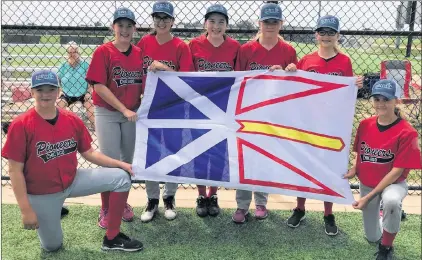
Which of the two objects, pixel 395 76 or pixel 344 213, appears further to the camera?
pixel 395 76

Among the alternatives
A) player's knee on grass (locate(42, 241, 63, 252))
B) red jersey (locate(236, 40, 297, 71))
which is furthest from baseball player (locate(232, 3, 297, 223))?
Result: player's knee on grass (locate(42, 241, 63, 252))

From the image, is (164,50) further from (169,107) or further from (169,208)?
(169,208)

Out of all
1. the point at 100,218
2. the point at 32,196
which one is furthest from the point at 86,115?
the point at 32,196

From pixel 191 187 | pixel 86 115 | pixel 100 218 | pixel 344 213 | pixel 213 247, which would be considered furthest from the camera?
pixel 86 115

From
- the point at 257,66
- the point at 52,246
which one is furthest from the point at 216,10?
the point at 52,246

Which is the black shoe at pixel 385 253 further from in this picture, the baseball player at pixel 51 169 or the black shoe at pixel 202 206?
the baseball player at pixel 51 169

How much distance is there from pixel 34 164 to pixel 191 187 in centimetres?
195

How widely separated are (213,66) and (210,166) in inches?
31.2

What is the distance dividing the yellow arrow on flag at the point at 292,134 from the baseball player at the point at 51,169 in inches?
38.4

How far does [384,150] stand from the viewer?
3.10 metres

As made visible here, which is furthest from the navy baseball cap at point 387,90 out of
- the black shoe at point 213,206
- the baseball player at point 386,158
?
the black shoe at point 213,206

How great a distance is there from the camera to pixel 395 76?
6.32 metres

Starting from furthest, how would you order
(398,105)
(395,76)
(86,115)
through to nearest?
(86,115) < (395,76) < (398,105)

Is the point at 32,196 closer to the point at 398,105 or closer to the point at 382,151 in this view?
the point at 382,151
